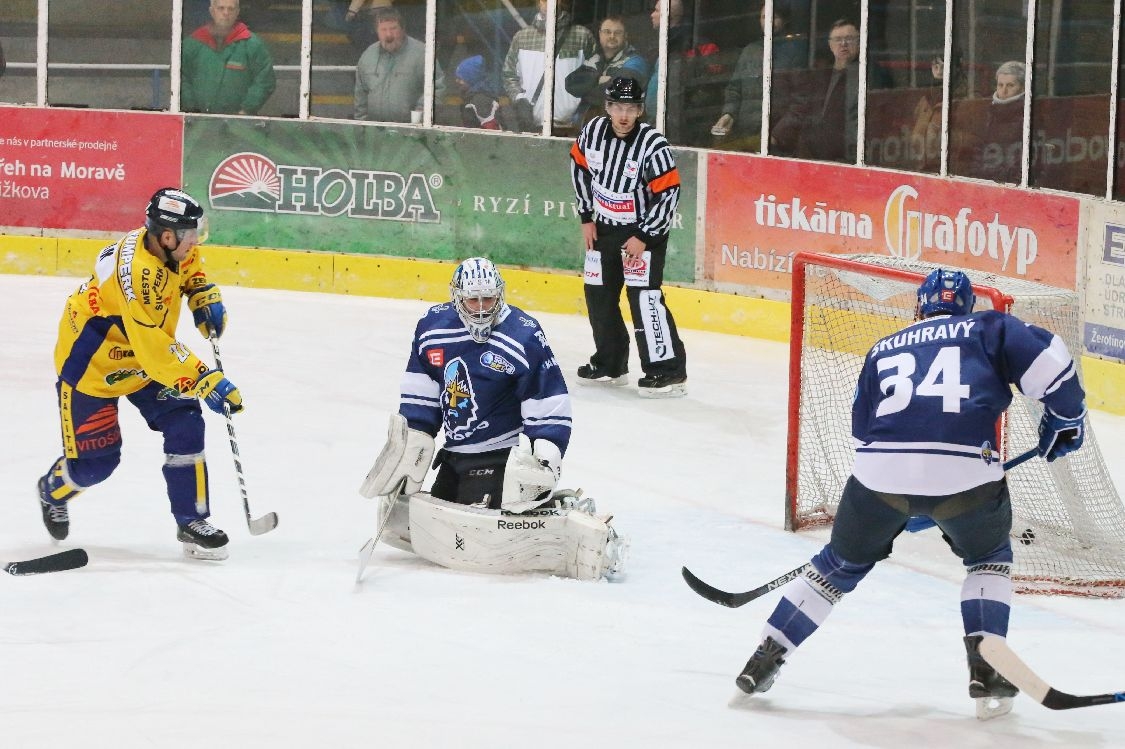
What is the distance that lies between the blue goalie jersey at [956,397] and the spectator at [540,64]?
608 centimetres

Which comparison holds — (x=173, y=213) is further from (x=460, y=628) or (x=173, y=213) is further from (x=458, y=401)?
(x=460, y=628)

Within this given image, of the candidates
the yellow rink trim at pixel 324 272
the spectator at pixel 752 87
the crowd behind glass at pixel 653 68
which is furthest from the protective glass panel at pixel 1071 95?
the yellow rink trim at pixel 324 272

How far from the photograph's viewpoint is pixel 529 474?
4738 mm

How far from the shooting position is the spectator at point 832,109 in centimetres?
890

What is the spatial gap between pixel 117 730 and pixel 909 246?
5782mm

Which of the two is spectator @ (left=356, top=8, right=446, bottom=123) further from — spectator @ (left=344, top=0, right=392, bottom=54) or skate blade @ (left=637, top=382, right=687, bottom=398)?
skate blade @ (left=637, top=382, right=687, bottom=398)

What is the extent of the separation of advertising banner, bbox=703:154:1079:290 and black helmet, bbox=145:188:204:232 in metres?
4.22

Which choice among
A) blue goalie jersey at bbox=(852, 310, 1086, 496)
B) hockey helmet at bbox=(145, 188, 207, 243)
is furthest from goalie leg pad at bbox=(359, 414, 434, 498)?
blue goalie jersey at bbox=(852, 310, 1086, 496)

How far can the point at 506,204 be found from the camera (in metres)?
9.74

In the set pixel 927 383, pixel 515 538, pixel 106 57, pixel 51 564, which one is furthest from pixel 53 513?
pixel 106 57

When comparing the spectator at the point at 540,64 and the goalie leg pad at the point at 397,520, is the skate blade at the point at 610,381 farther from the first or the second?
the goalie leg pad at the point at 397,520

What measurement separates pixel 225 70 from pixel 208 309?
5.15 meters

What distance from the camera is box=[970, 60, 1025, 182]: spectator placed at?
7.96 m

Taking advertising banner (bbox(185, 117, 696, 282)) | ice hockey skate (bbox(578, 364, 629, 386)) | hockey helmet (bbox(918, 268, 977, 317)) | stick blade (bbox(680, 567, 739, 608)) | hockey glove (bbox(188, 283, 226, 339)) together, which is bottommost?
stick blade (bbox(680, 567, 739, 608))
